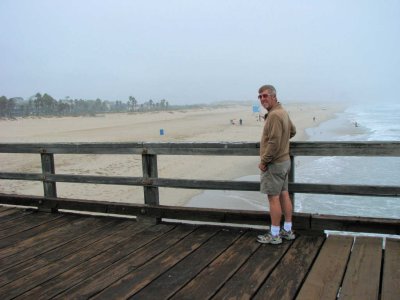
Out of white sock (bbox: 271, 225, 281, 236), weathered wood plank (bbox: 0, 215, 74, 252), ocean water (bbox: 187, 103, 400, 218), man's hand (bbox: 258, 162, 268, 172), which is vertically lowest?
ocean water (bbox: 187, 103, 400, 218)

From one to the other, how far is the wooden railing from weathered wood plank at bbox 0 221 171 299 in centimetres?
64

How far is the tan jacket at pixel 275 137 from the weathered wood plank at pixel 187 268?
98 centimetres

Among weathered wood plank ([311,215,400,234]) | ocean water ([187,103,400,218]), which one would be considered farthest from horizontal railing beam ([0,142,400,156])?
ocean water ([187,103,400,218])

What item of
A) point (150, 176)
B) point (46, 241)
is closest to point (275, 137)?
point (150, 176)

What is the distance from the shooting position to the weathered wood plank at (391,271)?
3001 mm

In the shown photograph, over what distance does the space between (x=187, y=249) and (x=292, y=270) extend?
1123 mm

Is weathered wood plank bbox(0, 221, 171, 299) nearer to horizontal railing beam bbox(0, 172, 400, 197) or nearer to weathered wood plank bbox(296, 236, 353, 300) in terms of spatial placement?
horizontal railing beam bbox(0, 172, 400, 197)

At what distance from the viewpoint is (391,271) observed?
336 centimetres

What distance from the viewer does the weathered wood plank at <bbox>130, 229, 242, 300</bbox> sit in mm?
3199

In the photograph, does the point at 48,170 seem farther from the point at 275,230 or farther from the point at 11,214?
the point at 275,230

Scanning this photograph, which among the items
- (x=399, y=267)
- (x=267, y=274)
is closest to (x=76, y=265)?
(x=267, y=274)

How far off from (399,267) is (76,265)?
2939mm

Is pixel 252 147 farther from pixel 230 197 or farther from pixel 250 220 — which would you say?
pixel 230 197

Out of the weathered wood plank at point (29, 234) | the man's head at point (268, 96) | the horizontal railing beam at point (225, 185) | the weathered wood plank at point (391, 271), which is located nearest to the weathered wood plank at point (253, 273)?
the horizontal railing beam at point (225, 185)
